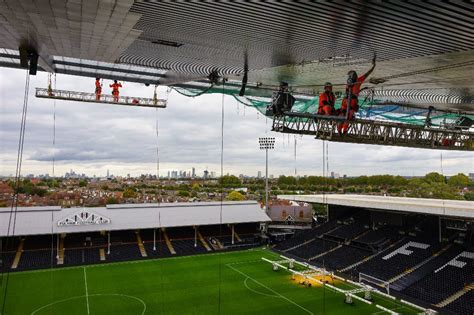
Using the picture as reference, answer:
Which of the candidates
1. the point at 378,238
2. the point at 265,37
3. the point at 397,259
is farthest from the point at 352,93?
the point at 378,238

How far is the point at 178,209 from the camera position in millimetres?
29672

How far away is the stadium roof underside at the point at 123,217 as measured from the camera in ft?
79.8

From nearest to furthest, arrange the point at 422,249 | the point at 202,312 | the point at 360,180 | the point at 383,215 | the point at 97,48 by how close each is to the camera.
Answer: the point at 97,48 → the point at 202,312 → the point at 422,249 → the point at 383,215 → the point at 360,180

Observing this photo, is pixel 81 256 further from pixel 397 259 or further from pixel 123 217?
pixel 397 259

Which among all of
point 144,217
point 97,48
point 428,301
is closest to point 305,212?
point 144,217

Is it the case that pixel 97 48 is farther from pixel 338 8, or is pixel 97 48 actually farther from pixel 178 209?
pixel 178 209

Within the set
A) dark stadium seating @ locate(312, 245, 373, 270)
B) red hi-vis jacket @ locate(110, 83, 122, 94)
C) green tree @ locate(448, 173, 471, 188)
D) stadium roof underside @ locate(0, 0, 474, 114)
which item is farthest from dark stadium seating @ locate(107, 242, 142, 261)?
green tree @ locate(448, 173, 471, 188)

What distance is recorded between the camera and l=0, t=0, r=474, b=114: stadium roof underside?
5.63 m

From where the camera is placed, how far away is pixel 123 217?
27.2 metres

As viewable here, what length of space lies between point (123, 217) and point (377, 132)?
20566 mm

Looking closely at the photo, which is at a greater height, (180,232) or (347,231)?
(347,231)

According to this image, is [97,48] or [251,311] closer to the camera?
[97,48]

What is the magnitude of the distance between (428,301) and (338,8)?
1578 centimetres

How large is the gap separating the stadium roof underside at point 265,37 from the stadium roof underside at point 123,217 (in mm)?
16558
